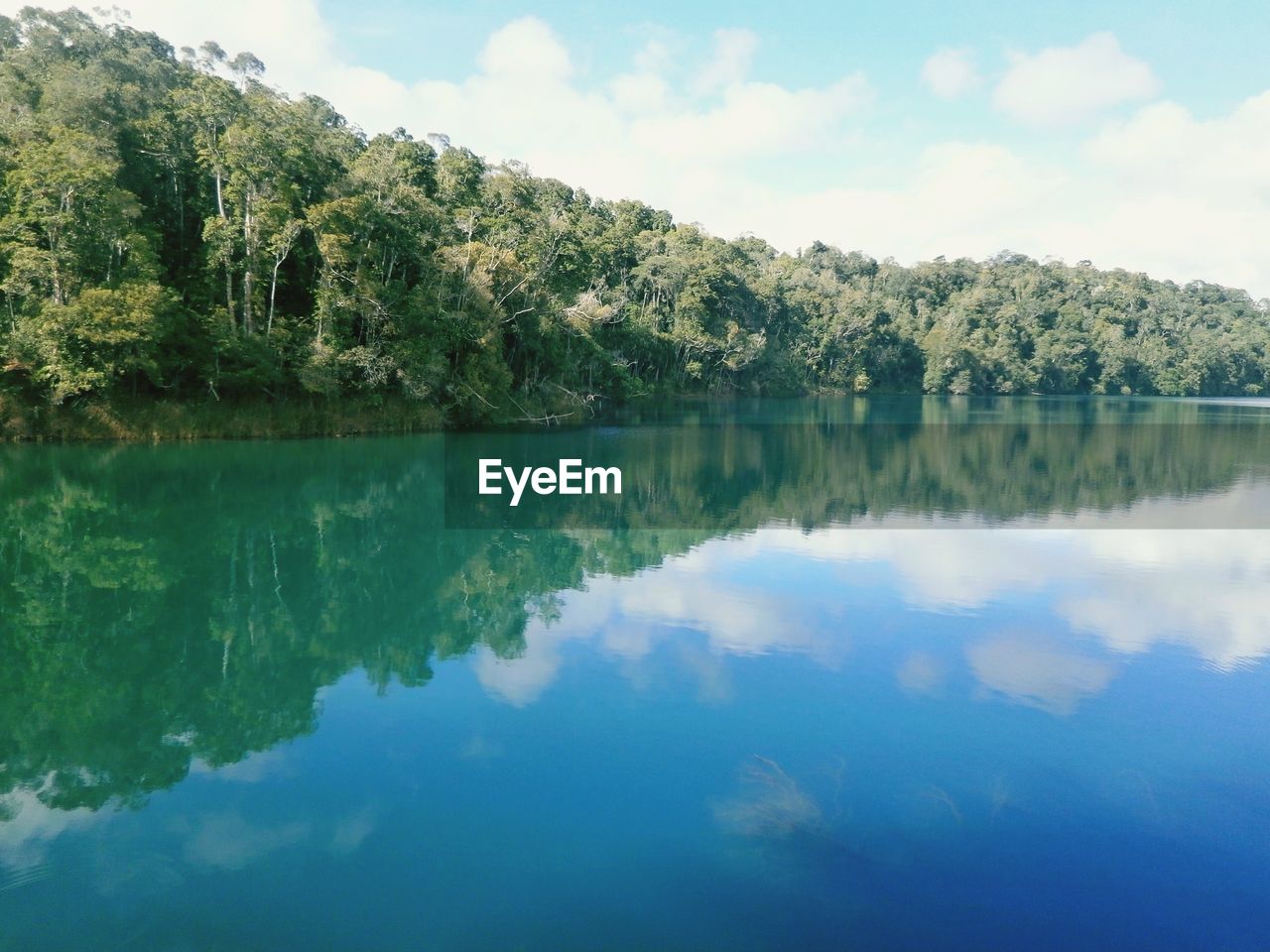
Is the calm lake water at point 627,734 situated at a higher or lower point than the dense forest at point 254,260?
lower

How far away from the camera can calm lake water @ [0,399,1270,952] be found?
5180 millimetres

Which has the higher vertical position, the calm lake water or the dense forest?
the dense forest

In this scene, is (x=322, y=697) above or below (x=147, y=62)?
below

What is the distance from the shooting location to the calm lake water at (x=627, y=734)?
5.18 metres

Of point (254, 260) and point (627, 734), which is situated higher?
point (254, 260)

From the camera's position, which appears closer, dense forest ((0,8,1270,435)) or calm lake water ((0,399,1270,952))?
calm lake water ((0,399,1270,952))

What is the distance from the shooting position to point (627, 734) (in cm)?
760

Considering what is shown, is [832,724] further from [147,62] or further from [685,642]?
[147,62]

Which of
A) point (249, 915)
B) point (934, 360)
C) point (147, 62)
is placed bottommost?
point (249, 915)

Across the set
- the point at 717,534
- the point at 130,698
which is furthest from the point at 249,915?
the point at 717,534

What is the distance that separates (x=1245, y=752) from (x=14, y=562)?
1607 cm

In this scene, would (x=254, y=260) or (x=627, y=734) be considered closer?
(x=627, y=734)

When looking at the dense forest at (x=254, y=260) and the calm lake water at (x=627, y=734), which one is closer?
the calm lake water at (x=627, y=734)

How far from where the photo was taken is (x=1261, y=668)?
9484 mm
